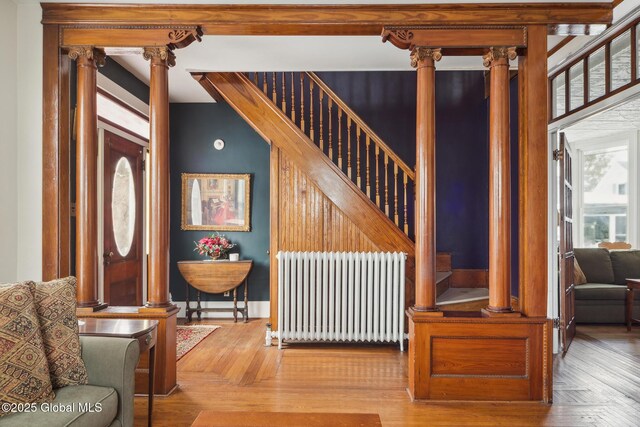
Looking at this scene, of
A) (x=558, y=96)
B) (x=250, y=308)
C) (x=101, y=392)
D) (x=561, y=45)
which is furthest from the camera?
(x=250, y=308)

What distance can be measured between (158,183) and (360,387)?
2105 mm

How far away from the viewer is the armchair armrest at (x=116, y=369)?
6.83 ft

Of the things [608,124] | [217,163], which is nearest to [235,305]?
[217,163]

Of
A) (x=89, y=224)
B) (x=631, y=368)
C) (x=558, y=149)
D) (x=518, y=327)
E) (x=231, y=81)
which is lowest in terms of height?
(x=631, y=368)

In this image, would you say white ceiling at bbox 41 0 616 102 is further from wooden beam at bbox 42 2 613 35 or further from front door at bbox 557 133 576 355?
front door at bbox 557 133 576 355

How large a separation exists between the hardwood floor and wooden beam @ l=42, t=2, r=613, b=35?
8.57 feet

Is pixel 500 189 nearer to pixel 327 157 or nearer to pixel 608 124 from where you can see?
pixel 327 157

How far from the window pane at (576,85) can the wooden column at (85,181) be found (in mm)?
3828

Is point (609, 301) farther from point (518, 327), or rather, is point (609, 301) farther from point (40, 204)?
point (40, 204)

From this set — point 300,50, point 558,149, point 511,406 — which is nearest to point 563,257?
point 558,149

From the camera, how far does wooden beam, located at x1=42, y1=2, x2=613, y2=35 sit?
9.78 feet

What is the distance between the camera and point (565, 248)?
3967 millimetres

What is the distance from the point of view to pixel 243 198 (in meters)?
5.49

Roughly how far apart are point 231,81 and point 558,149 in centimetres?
325
